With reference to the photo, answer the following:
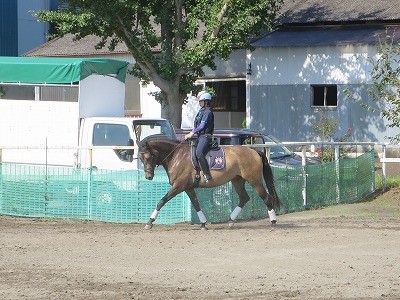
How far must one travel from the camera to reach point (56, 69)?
22797mm

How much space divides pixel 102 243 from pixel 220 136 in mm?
8713

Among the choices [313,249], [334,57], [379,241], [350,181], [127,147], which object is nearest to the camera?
[313,249]

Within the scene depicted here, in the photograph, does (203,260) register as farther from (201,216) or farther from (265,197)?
(265,197)

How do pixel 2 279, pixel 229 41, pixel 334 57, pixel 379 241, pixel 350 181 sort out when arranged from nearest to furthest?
pixel 2 279 < pixel 379 241 < pixel 350 181 < pixel 229 41 < pixel 334 57

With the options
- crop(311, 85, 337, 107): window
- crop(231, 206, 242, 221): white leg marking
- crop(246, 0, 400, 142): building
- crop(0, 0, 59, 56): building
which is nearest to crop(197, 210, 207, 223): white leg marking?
crop(231, 206, 242, 221): white leg marking

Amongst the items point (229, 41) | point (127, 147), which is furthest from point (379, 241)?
point (229, 41)

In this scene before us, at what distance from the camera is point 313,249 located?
16.0 meters

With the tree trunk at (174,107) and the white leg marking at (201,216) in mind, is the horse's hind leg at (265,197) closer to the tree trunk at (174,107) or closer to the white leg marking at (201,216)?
the white leg marking at (201,216)

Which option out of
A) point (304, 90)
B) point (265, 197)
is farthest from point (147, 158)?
point (304, 90)

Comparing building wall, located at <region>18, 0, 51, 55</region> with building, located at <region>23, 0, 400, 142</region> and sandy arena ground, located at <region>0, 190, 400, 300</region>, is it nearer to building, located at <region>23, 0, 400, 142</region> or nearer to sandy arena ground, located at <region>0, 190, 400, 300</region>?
building, located at <region>23, 0, 400, 142</region>

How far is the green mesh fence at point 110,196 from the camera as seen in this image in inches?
795

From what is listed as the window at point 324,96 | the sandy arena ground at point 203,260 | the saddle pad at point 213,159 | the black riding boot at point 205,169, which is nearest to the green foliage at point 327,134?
the window at point 324,96

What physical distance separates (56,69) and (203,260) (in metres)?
9.29

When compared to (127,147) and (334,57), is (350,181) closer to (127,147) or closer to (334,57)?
(127,147)
